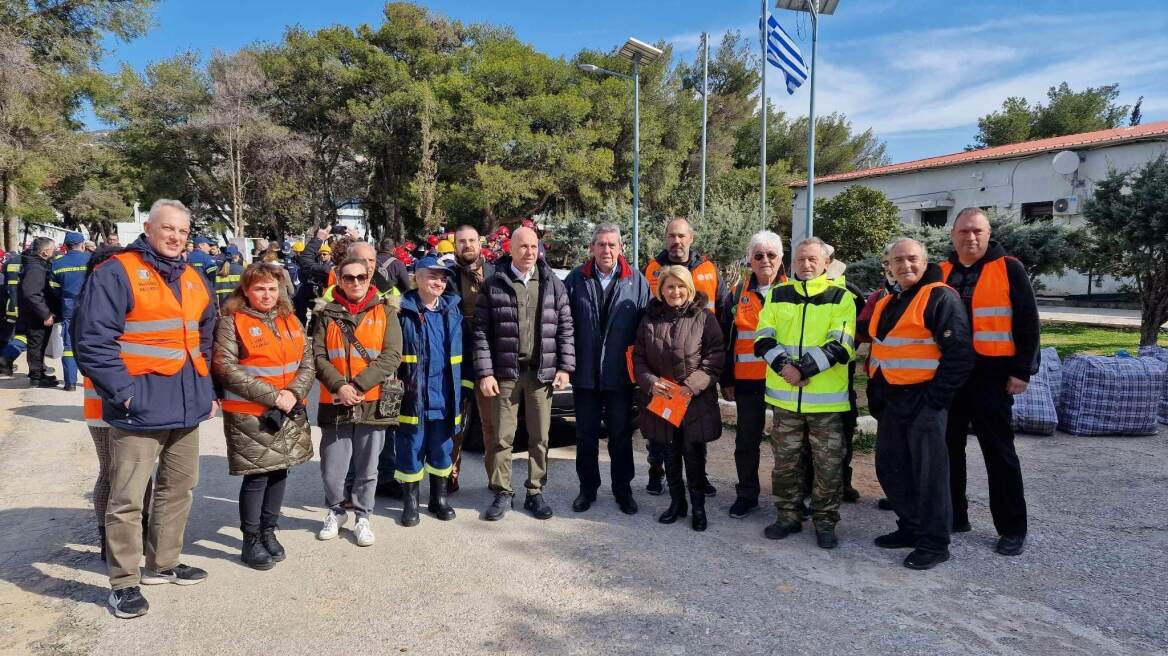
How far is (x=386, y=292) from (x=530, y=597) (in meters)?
2.13

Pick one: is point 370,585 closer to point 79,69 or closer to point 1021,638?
point 1021,638

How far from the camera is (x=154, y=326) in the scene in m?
3.33

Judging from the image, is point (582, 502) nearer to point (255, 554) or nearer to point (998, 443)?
point (255, 554)

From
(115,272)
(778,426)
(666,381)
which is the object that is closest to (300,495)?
(115,272)

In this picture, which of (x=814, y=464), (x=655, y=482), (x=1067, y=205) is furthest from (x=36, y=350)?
(x=1067, y=205)

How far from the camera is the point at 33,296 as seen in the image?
8516mm

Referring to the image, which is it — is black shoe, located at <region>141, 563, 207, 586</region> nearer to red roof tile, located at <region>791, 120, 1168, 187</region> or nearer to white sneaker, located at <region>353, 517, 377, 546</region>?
white sneaker, located at <region>353, 517, 377, 546</region>

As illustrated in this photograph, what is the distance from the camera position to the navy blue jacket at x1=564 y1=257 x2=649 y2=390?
4.66 meters

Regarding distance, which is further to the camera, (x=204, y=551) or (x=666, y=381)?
(x=666, y=381)

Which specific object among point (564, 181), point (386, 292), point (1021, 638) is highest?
point (564, 181)

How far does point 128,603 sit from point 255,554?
2.13 feet

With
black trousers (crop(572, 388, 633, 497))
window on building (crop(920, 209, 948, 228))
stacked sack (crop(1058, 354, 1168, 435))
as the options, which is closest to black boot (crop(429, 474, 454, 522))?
black trousers (crop(572, 388, 633, 497))

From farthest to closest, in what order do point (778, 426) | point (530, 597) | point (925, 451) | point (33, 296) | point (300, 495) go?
point (33, 296)
point (300, 495)
point (778, 426)
point (925, 451)
point (530, 597)

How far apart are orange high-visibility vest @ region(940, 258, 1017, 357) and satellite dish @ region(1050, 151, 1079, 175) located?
2206 centimetres
